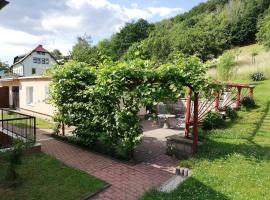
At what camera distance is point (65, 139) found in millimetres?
10641

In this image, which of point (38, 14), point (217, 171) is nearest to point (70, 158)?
point (217, 171)

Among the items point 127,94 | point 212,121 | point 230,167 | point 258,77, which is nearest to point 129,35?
point 258,77

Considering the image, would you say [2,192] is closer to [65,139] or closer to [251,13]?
[65,139]

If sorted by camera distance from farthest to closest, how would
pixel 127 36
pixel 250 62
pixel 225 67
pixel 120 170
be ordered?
pixel 127 36 < pixel 250 62 < pixel 225 67 < pixel 120 170

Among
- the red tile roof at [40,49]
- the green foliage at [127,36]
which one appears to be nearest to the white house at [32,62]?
the red tile roof at [40,49]

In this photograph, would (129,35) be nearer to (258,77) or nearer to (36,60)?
(36,60)

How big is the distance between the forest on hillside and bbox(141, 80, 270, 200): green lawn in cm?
375

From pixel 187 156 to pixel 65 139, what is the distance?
207 inches

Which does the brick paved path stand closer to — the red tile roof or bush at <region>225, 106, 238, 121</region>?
bush at <region>225, 106, 238, 121</region>

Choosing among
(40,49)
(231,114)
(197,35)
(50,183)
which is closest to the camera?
(50,183)

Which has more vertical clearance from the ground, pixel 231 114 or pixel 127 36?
pixel 127 36

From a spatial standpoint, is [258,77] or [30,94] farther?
[258,77]

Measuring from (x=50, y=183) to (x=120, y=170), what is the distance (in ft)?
6.25

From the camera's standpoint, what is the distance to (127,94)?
7.65 meters
